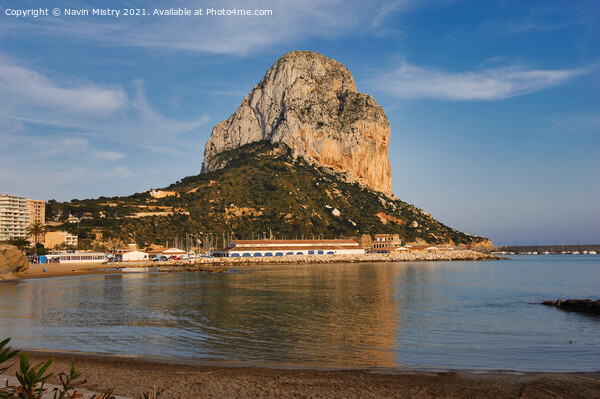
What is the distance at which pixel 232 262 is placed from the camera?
8525 cm

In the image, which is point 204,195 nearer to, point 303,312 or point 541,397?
point 303,312

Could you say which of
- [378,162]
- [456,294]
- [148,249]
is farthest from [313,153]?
[456,294]

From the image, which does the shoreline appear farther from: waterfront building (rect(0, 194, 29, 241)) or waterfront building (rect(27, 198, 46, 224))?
waterfront building (rect(27, 198, 46, 224))

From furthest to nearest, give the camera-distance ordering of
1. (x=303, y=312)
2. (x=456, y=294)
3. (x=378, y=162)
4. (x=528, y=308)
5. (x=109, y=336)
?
(x=378, y=162)
(x=456, y=294)
(x=528, y=308)
(x=303, y=312)
(x=109, y=336)

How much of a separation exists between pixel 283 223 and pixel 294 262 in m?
22.6

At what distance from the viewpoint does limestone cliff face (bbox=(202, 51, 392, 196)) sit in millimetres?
141375

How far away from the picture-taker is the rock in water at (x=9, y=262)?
50.7 meters

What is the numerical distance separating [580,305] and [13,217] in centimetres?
13413

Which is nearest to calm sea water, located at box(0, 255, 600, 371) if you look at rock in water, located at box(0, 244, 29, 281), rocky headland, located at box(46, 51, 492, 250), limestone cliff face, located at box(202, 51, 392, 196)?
rock in water, located at box(0, 244, 29, 281)

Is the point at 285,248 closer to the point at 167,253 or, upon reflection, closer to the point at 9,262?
the point at 167,253

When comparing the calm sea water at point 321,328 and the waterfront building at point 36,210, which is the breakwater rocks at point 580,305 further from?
the waterfront building at point 36,210

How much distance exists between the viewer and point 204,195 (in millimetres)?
118750

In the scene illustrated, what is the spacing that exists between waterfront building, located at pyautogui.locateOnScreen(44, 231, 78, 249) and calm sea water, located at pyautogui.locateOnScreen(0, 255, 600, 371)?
2625 inches

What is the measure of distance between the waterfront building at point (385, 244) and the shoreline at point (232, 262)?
4.46 m
